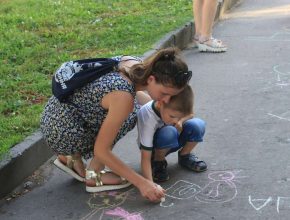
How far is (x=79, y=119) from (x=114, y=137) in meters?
0.28

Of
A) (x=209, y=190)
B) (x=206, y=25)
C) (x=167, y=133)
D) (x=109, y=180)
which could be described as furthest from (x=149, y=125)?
(x=206, y=25)

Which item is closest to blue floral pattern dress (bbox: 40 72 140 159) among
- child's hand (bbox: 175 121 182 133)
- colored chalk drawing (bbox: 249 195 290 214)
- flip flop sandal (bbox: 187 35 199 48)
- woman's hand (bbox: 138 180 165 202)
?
child's hand (bbox: 175 121 182 133)

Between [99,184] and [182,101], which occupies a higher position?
[182,101]

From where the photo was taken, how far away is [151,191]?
3.03 metres

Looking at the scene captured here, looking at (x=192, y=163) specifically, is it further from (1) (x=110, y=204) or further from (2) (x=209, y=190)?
(1) (x=110, y=204)

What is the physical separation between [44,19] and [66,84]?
4.37 metres

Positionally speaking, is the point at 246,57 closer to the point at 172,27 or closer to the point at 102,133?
the point at 172,27

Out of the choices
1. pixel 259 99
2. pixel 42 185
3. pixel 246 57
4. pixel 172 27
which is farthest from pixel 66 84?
pixel 172 27

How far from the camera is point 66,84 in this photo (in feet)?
10.4

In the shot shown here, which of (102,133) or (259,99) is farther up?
(102,133)

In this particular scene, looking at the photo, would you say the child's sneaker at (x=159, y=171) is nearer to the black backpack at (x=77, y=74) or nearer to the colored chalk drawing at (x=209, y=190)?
the colored chalk drawing at (x=209, y=190)

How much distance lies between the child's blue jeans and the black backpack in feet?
1.49

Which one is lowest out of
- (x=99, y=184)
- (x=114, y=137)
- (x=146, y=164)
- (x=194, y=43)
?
(x=194, y=43)

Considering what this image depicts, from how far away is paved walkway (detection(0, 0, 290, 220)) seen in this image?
3.04m
